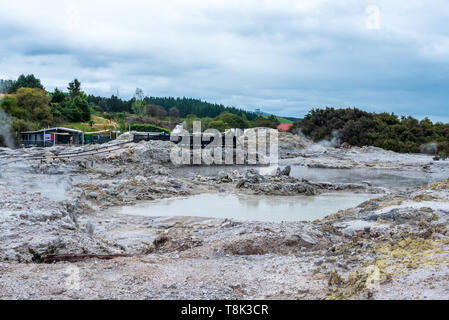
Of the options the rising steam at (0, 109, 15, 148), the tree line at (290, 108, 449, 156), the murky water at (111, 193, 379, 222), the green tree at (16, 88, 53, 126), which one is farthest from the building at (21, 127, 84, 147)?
the tree line at (290, 108, 449, 156)

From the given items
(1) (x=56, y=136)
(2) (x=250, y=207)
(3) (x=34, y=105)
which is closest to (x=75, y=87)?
(3) (x=34, y=105)

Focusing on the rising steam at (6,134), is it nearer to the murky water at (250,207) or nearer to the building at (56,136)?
the building at (56,136)

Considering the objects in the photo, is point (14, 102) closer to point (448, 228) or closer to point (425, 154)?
point (425, 154)

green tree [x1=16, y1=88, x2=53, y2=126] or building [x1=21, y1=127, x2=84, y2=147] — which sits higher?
green tree [x1=16, y1=88, x2=53, y2=126]

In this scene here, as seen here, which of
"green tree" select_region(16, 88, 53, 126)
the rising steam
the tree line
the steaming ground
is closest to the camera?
the steaming ground

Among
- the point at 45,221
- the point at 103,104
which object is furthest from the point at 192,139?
the point at 103,104

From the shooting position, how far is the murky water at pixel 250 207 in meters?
15.6

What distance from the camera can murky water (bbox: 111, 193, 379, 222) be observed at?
15594 mm

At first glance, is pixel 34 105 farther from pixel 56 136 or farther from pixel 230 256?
pixel 230 256

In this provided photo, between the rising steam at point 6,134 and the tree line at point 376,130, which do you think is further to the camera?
the tree line at point 376,130

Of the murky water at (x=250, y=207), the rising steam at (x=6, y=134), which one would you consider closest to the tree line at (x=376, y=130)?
the murky water at (x=250, y=207)

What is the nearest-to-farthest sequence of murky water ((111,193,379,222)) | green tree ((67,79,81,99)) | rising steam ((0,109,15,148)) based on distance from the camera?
1. murky water ((111,193,379,222))
2. rising steam ((0,109,15,148))
3. green tree ((67,79,81,99))

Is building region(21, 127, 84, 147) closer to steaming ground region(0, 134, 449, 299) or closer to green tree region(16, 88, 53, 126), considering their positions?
green tree region(16, 88, 53, 126)
